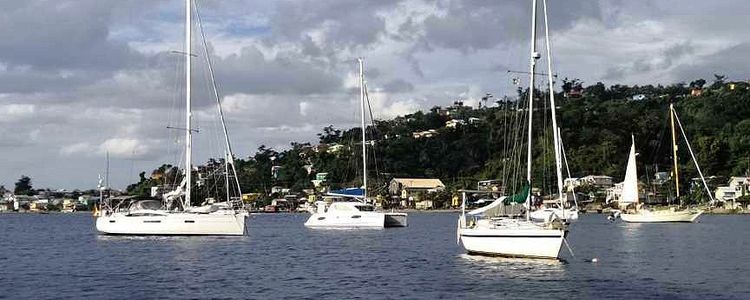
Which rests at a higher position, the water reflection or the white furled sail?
the white furled sail

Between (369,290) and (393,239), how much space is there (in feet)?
120

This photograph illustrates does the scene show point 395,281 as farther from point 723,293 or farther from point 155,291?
point 723,293

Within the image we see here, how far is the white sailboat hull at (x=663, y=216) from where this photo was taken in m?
107

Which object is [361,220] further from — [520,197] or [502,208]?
[520,197]

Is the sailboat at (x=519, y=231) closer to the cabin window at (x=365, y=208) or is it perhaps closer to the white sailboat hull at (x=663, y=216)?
the cabin window at (x=365, y=208)

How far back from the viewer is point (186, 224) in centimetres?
6544

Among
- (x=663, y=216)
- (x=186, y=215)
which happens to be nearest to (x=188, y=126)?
(x=186, y=215)

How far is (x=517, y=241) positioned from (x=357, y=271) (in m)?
7.71

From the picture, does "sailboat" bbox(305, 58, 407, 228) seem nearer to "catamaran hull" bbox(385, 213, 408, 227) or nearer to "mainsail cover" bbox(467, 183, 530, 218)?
"catamaran hull" bbox(385, 213, 408, 227)

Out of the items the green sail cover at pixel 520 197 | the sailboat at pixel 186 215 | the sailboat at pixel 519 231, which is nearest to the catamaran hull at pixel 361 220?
the sailboat at pixel 186 215

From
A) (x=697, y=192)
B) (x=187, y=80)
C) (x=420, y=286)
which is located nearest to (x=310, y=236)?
(x=187, y=80)

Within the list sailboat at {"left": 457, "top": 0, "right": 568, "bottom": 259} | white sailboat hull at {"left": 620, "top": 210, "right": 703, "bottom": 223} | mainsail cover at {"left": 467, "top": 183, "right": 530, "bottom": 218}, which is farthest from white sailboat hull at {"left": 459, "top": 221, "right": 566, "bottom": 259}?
white sailboat hull at {"left": 620, "top": 210, "right": 703, "bottom": 223}

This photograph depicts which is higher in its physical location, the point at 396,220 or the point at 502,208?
the point at 502,208

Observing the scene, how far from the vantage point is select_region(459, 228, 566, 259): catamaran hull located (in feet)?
139
